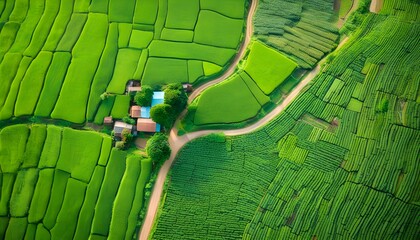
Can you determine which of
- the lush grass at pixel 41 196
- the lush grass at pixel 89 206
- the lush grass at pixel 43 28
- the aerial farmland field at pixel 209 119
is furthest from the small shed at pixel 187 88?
the lush grass at pixel 43 28

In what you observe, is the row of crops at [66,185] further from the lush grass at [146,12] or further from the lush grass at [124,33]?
the lush grass at [146,12]

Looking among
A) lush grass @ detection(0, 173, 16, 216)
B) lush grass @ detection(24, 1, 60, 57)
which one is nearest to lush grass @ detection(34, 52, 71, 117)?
lush grass @ detection(24, 1, 60, 57)

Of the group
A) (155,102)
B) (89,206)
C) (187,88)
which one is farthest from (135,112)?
(89,206)

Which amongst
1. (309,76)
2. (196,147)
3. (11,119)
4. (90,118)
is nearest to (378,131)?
(309,76)

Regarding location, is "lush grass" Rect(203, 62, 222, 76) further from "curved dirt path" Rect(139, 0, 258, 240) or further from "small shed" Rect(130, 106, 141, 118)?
"small shed" Rect(130, 106, 141, 118)

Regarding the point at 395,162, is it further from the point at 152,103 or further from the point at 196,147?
the point at 152,103

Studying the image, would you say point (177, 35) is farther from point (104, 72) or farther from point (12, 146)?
point (12, 146)
